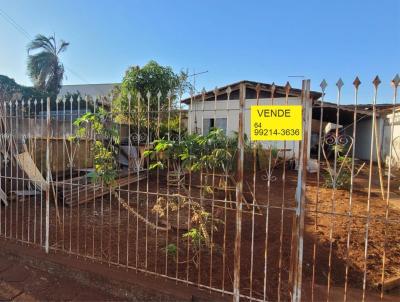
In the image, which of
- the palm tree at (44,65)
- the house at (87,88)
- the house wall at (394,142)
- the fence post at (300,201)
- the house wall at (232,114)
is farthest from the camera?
the house at (87,88)

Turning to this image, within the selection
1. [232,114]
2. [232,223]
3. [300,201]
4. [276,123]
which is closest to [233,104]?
[232,114]

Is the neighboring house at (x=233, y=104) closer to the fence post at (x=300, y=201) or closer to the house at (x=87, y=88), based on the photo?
the fence post at (x=300, y=201)

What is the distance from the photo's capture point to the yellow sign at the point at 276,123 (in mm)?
2449

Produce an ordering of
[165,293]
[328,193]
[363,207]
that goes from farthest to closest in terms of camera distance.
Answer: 1. [328,193]
2. [363,207]
3. [165,293]

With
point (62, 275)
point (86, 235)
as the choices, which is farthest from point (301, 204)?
point (86, 235)

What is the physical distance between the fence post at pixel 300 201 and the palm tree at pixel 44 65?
23.6m

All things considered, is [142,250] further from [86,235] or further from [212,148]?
[212,148]

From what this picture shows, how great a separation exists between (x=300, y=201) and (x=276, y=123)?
0.66 metres

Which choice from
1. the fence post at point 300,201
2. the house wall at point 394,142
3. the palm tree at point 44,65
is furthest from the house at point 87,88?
the fence post at point 300,201

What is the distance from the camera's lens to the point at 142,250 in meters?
3.80

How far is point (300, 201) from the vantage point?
8.09ft

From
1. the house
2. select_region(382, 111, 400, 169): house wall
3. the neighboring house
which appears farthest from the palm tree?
select_region(382, 111, 400, 169): house wall

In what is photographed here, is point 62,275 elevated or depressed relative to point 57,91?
depressed

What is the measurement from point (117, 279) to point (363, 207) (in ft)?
18.6
